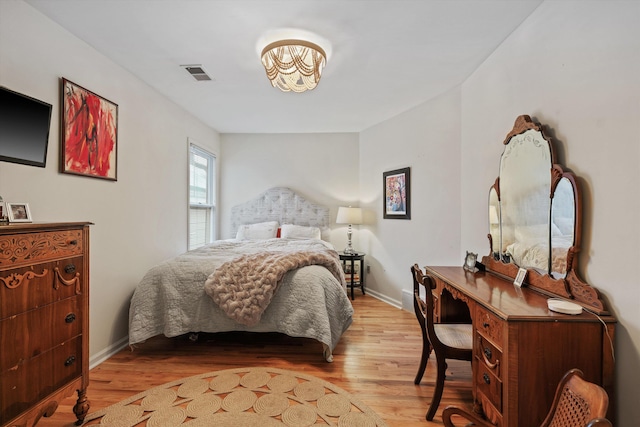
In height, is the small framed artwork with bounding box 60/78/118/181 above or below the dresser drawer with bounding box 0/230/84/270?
above

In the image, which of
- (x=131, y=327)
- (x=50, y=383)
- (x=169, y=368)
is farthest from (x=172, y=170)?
(x=50, y=383)

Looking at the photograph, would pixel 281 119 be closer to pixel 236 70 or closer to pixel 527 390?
pixel 236 70

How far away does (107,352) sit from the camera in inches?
98.3

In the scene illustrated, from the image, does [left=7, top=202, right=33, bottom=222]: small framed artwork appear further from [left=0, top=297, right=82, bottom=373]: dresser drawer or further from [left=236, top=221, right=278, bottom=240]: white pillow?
[left=236, top=221, right=278, bottom=240]: white pillow

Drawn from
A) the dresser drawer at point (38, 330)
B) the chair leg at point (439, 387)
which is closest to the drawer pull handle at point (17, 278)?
the dresser drawer at point (38, 330)

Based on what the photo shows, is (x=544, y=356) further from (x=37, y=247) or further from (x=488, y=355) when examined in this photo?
(x=37, y=247)

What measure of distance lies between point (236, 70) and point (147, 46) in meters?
0.73

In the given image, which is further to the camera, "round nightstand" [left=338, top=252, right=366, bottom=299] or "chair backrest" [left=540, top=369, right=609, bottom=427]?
"round nightstand" [left=338, top=252, right=366, bottom=299]

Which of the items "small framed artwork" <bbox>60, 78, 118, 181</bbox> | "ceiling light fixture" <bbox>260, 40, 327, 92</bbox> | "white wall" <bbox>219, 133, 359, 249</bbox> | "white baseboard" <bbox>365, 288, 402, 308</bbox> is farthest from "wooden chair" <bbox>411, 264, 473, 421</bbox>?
"white wall" <bbox>219, 133, 359, 249</bbox>

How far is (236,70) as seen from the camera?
273 centimetres

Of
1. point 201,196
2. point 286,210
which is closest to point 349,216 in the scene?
point 286,210

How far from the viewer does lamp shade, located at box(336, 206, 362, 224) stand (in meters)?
4.46

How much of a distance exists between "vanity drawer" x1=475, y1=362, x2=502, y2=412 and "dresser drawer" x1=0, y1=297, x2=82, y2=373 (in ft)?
7.48

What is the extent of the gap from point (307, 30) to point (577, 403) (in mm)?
2493
